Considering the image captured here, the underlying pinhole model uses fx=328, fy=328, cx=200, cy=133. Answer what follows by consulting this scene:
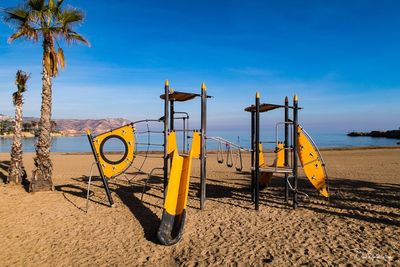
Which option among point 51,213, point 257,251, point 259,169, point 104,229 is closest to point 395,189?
point 259,169

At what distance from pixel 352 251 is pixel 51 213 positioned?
7.26 meters

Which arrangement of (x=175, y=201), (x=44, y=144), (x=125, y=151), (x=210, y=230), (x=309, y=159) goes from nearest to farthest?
1. (x=210, y=230)
2. (x=175, y=201)
3. (x=309, y=159)
4. (x=125, y=151)
5. (x=44, y=144)

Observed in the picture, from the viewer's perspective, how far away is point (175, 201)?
303 inches

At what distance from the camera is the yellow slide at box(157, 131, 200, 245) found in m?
6.67

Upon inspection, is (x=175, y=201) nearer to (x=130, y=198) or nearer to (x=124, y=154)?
(x=124, y=154)

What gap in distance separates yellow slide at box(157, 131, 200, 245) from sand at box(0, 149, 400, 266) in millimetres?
228

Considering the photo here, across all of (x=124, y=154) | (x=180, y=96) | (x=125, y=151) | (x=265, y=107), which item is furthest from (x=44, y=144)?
(x=265, y=107)

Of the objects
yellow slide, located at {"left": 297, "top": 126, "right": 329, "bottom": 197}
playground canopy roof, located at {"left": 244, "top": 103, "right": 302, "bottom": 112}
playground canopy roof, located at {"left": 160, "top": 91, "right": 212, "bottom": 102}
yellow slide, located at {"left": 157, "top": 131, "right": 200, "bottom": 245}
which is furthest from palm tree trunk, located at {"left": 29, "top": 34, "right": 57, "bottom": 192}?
yellow slide, located at {"left": 297, "top": 126, "right": 329, "bottom": 197}

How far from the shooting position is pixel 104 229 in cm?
745

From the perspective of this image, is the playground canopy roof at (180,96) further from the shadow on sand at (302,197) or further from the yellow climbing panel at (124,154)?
the shadow on sand at (302,197)

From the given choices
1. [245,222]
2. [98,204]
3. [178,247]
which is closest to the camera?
[178,247]

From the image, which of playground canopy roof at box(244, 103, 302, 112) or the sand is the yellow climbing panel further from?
playground canopy roof at box(244, 103, 302, 112)

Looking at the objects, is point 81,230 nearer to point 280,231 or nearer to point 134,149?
point 134,149

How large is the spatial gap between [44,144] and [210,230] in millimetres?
7325
